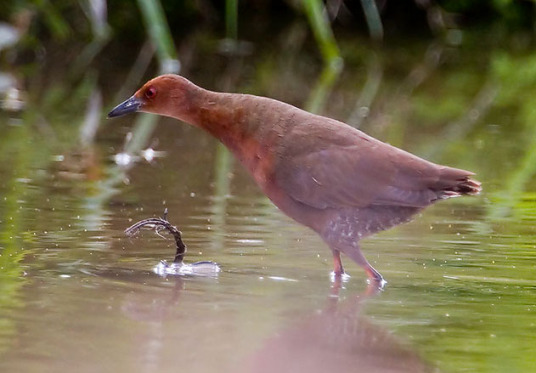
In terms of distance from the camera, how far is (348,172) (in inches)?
244

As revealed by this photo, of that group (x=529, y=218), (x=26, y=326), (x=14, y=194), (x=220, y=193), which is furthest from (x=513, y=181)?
(x=26, y=326)

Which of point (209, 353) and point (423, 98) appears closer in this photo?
point (209, 353)

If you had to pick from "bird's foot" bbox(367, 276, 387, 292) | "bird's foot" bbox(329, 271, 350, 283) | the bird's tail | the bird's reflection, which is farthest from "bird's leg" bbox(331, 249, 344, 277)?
the bird's tail

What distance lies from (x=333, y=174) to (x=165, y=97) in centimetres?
107

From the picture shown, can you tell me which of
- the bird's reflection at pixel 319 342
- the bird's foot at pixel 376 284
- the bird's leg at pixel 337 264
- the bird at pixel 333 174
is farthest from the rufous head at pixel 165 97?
the bird's foot at pixel 376 284

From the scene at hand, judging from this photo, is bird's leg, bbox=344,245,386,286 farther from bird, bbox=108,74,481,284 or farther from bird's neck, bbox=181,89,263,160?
bird's neck, bbox=181,89,263,160

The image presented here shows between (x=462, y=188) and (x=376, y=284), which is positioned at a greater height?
(x=462, y=188)

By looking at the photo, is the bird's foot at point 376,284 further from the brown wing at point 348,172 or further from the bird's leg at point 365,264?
the brown wing at point 348,172

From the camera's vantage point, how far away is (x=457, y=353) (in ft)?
15.6

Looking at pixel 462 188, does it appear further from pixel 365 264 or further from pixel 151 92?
pixel 151 92

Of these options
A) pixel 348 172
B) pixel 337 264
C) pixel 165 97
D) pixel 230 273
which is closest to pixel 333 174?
pixel 348 172

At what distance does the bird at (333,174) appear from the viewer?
603 cm

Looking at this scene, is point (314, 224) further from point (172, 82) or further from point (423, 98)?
point (423, 98)

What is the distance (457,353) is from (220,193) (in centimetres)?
357
